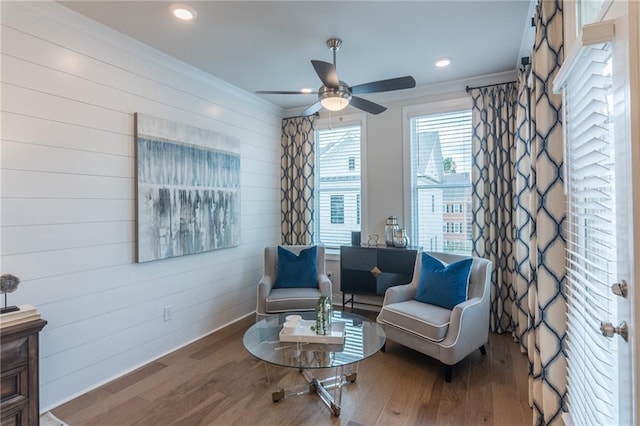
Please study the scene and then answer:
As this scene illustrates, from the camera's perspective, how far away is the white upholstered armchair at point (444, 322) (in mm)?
2488

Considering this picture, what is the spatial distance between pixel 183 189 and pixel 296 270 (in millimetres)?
1456

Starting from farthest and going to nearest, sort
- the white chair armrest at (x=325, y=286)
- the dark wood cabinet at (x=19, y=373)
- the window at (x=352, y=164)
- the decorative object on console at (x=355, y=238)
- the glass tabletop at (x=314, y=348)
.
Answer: the window at (x=352, y=164) → the decorative object on console at (x=355, y=238) → the white chair armrest at (x=325, y=286) → the glass tabletop at (x=314, y=348) → the dark wood cabinet at (x=19, y=373)

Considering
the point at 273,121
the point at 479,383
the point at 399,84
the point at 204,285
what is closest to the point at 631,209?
the point at 399,84

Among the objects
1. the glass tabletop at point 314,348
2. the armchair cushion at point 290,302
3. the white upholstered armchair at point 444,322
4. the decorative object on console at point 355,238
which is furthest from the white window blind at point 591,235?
the decorative object on console at point 355,238

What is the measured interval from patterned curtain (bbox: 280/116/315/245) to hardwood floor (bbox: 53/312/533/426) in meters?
→ 1.97

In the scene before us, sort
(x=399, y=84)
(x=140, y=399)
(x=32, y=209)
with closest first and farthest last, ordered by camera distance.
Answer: (x=32, y=209), (x=140, y=399), (x=399, y=84)

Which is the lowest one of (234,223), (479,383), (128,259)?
(479,383)

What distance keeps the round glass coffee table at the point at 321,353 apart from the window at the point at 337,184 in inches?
76.4

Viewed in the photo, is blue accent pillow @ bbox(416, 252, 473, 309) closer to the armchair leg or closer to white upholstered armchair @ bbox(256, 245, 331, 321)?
the armchair leg

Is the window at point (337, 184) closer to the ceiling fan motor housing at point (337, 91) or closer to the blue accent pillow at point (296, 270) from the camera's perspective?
the blue accent pillow at point (296, 270)

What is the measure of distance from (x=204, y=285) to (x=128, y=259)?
3.00ft

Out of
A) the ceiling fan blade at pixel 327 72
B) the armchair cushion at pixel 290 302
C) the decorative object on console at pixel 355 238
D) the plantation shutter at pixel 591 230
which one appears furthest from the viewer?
the decorative object on console at pixel 355 238

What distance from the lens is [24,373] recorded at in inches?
70.5

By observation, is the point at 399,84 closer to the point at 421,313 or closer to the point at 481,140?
the point at 481,140
